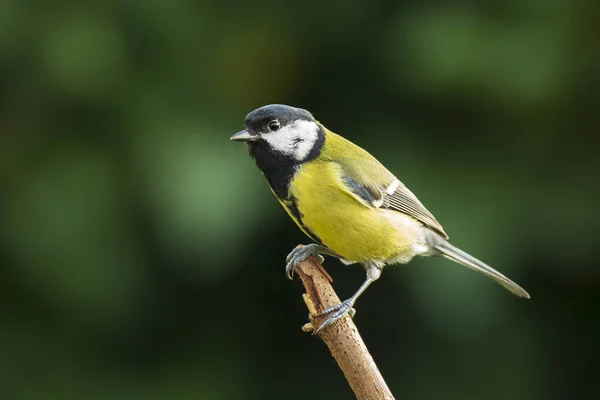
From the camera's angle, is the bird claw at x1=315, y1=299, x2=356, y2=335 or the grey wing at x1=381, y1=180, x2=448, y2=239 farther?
the grey wing at x1=381, y1=180, x2=448, y2=239

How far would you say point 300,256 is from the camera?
1.89 meters

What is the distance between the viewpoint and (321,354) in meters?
2.85

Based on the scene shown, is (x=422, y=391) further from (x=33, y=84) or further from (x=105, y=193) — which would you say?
(x=33, y=84)

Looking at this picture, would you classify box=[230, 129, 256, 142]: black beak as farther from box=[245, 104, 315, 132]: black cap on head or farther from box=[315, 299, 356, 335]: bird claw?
box=[315, 299, 356, 335]: bird claw

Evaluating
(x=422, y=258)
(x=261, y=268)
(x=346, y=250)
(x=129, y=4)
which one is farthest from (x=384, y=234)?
(x=129, y=4)

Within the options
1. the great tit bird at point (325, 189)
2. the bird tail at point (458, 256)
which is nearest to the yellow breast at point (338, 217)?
the great tit bird at point (325, 189)

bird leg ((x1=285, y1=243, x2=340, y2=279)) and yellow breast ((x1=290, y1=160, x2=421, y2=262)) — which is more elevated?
yellow breast ((x1=290, y1=160, x2=421, y2=262))

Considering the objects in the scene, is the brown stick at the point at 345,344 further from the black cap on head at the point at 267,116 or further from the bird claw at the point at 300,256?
the black cap on head at the point at 267,116

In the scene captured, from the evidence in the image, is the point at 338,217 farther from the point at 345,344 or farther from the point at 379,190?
the point at 345,344

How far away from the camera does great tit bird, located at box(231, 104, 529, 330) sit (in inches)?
73.2

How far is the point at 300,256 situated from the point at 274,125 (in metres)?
0.30

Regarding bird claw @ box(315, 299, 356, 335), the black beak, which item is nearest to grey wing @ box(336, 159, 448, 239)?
the black beak

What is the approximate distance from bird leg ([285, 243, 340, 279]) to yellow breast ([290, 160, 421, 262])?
0.12 feet

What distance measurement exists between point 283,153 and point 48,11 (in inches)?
45.2
